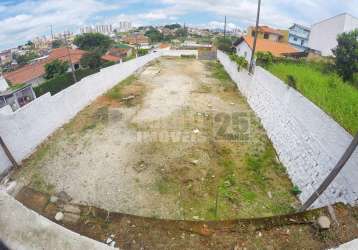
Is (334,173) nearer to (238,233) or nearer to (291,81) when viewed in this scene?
(238,233)

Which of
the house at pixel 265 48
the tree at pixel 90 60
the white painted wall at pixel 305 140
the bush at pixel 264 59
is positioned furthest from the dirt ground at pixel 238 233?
the tree at pixel 90 60

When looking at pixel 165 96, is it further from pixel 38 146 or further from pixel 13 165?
pixel 13 165

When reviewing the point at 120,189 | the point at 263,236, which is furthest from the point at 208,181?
the point at 263,236

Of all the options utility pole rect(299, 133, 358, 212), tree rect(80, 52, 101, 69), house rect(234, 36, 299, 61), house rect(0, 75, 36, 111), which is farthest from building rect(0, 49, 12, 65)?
utility pole rect(299, 133, 358, 212)

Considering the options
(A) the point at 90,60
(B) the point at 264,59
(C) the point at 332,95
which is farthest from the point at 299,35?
(C) the point at 332,95

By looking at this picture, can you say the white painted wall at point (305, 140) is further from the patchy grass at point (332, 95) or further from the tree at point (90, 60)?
the tree at point (90, 60)
